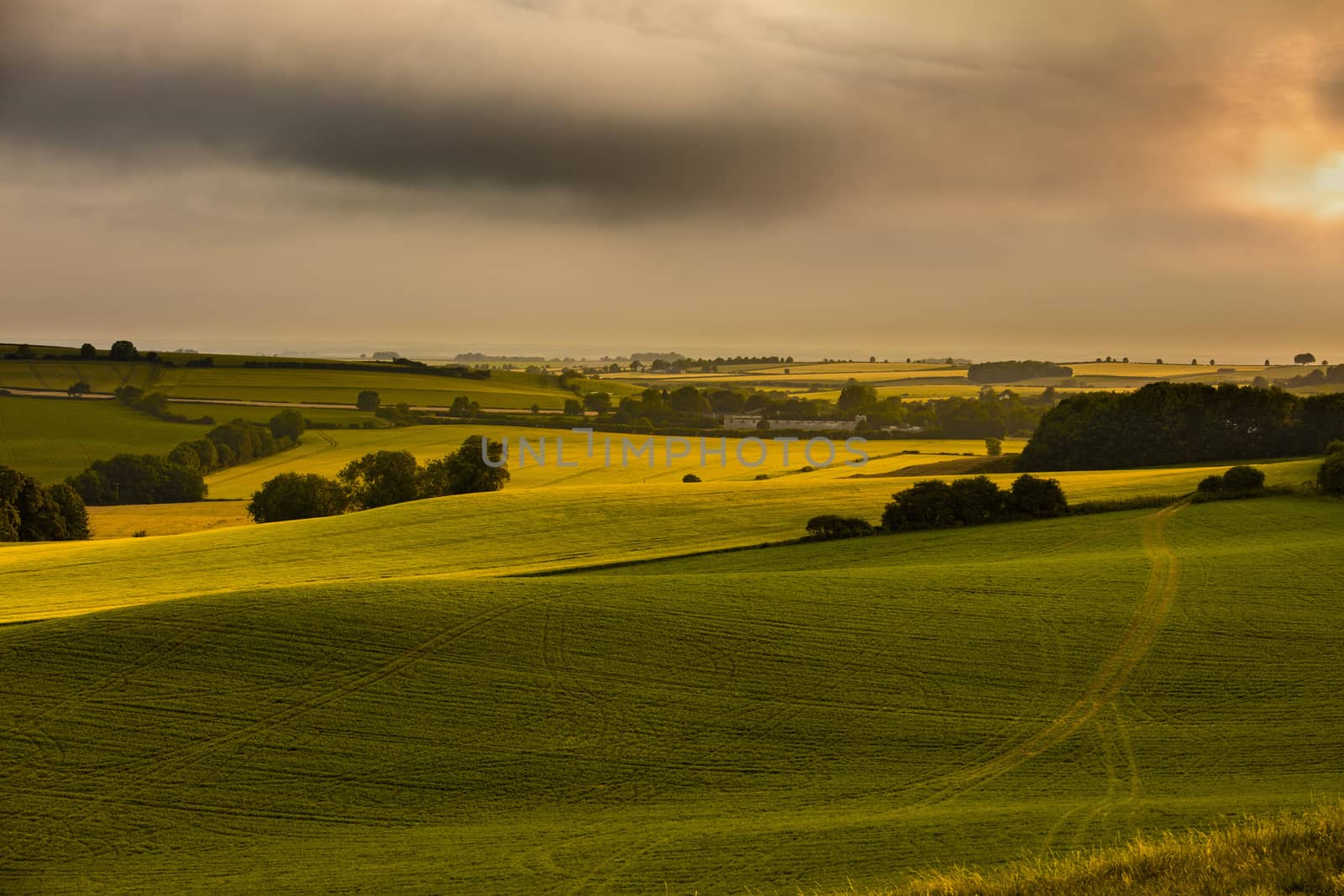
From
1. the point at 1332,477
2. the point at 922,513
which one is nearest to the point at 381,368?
the point at 922,513

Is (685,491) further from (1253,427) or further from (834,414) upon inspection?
(834,414)

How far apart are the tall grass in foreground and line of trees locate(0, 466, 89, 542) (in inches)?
2706

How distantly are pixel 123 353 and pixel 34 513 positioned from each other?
293 feet

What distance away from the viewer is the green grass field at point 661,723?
54.8ft

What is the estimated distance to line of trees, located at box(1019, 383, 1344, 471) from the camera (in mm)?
72438

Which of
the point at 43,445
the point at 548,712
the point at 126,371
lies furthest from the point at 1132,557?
the point at 126,371

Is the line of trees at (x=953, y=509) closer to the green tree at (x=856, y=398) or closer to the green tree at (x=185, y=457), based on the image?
the green tree at (x=185, y=457)

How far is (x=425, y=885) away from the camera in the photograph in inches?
618

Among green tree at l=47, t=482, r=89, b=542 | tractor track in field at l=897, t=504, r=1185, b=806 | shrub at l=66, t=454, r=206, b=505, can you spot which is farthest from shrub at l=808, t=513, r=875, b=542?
shrub at l=66, t=454, r=206, b=505

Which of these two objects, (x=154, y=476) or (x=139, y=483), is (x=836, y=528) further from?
(x=139, y=483)

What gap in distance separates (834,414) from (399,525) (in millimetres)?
92859

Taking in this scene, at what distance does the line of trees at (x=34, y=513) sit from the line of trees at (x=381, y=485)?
11500mm

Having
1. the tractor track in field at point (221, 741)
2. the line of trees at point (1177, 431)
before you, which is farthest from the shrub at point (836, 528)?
the line of trees at point (1177, 431)

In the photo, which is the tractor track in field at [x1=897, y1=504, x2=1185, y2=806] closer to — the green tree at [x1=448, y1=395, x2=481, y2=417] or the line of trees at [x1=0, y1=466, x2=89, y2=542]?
the line of trees at [x1=0, y1=466, x2=89, y2=542]
